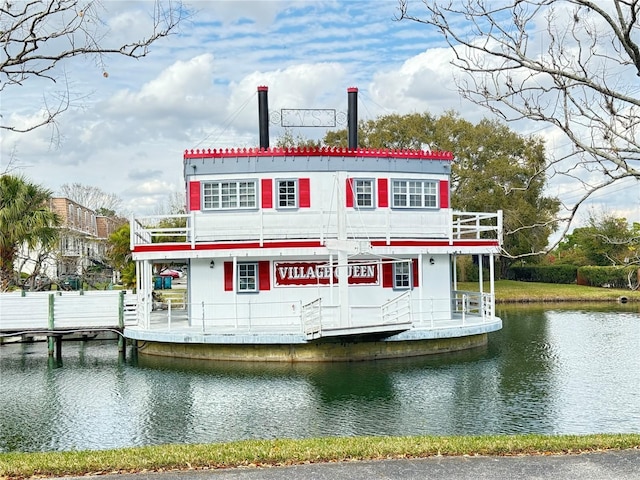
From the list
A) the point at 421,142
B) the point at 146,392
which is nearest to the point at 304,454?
the point at 146,392

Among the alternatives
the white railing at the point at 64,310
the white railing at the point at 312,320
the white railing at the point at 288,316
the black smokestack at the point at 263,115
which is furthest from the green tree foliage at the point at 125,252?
the white railing at the point at 312,320

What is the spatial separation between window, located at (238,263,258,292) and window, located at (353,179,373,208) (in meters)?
4.08

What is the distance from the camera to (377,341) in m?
21.7

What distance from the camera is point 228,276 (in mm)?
23812

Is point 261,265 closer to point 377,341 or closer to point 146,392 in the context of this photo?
point 377,341

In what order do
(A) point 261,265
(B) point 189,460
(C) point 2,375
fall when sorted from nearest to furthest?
(B) point 189,460, (C) point 2,375, (A) point 261,265

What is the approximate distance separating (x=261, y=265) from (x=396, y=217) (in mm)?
4819

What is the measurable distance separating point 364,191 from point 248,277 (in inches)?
191

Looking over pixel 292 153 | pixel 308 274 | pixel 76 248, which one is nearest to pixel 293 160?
pixel 292 153

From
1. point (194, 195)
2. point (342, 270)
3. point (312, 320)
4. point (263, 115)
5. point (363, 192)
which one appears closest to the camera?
point (312, 320)

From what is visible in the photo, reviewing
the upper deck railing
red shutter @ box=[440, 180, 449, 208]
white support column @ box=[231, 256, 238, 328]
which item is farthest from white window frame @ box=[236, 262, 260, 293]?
red shutter @ box=[440, 180, 449, 208]

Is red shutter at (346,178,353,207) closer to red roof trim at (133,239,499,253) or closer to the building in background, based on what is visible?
red roof trim at (133,239,499,253)

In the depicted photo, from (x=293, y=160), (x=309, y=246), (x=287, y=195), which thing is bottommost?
(x=309, y=246)

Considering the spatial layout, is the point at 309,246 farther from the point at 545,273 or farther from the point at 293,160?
the point at 545,273
